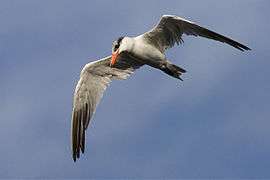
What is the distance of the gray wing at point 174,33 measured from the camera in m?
20.4

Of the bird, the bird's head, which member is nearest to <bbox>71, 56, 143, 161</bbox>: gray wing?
the bird

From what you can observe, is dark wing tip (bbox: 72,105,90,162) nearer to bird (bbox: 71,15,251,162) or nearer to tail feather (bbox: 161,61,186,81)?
bird (bbox: 71,15,251,162)

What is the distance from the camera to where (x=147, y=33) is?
2158cm

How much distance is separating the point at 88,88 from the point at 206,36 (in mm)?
4800

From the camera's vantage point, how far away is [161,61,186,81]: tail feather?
837 inches

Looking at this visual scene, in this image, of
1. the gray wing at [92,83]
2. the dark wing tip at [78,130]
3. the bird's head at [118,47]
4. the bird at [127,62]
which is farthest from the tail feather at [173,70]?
the dark wing tip at [78,130]

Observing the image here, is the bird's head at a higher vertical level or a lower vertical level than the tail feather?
higher

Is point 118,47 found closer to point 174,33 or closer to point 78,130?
point 174,33

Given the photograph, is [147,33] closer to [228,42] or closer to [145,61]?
[145,61]

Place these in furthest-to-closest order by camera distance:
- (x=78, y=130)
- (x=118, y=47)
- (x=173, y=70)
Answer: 1. (x=78, y=130)
2. (x=118, y=47)
3. (x=173, y=70)

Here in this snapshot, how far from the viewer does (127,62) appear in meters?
23.3

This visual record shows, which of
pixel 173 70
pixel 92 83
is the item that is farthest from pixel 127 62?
pixel 173 70

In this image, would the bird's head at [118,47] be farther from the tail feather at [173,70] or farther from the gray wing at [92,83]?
the tail feather at [173,70]

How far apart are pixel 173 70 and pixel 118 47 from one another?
195cm
